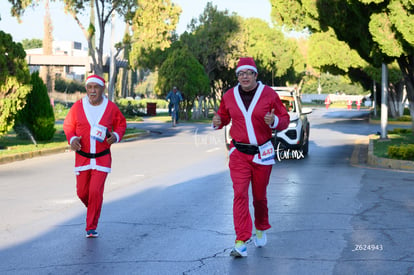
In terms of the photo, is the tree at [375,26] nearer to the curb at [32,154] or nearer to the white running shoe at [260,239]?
the curb at [32,154]

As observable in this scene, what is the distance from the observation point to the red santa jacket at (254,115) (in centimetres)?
734

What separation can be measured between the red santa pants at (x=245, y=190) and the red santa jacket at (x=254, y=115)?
0.20 meters

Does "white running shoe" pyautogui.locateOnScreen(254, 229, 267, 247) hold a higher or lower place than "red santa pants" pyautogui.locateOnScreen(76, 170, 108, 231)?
lower

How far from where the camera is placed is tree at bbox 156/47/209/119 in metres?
43.3

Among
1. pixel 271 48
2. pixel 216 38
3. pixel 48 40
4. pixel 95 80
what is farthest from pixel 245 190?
pixel 48 40

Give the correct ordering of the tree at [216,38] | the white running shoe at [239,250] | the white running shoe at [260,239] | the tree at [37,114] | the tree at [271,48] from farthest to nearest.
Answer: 1. the tree at [271,48]
2. the tree at [216,38]
3. the tree at [37,114]
4. the white running shoe at [260,239]
5. the white running shoe at [239,250]

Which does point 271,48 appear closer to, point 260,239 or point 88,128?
point 88,128

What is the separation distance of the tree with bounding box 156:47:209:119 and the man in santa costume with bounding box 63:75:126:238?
34.8 meters

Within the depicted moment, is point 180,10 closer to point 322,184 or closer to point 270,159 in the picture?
point 322,184

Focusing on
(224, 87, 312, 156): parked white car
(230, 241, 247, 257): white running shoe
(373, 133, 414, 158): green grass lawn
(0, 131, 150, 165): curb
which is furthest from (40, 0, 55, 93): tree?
(230, 241, 247, 257): white running shoe

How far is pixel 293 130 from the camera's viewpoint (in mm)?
18703

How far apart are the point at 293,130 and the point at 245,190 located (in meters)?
11.5

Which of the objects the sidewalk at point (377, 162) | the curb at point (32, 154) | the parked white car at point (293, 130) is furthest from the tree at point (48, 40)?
the sidewalk at point (377, 162)

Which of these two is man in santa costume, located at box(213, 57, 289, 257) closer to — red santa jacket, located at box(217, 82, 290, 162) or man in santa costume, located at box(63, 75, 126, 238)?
red santa jacket, located at box(217, 82, 290, 162)
